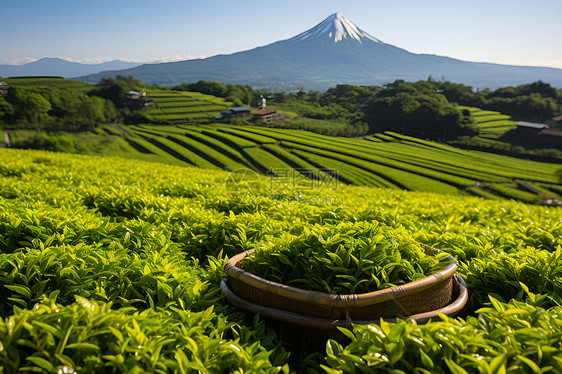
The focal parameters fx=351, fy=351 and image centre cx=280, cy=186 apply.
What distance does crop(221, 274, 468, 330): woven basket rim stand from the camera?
1.83 metres

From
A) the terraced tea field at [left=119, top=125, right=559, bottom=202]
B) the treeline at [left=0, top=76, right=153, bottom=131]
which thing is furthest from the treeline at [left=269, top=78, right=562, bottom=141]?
the treeline at [left=0, top=76, right=153, bottom=131]

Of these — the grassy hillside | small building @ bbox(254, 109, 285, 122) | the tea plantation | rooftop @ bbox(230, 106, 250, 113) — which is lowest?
the grassy hillside

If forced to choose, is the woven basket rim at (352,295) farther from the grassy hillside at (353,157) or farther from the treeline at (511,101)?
the treeline at (511,101)

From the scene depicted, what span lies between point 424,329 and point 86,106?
5459 centimetres

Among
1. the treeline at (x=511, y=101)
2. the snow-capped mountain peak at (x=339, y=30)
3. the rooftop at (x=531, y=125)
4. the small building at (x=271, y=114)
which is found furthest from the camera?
the treeline at (x=511, y=101)

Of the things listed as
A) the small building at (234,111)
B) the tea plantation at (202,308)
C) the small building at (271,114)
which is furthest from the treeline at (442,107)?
the tea plantation at (202,308)

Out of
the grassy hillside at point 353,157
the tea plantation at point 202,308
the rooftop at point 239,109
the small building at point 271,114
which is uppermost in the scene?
the rooftop at point 239,109

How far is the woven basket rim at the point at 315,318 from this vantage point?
183 centimetres

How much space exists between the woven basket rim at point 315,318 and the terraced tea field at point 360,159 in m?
31.3

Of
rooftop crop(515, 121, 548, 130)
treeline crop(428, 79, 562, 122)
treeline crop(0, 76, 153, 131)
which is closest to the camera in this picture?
treeline crop(0, 76, 153, 131)

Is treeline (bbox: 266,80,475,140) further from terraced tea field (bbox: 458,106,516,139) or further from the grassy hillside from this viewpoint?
terraced tea field (bbox: 458,106,516,139)

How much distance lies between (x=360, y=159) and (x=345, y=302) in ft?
139

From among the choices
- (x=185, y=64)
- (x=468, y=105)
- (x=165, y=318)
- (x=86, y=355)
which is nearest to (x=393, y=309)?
(x=165, y=318)

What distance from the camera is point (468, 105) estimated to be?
59688 millimetres
